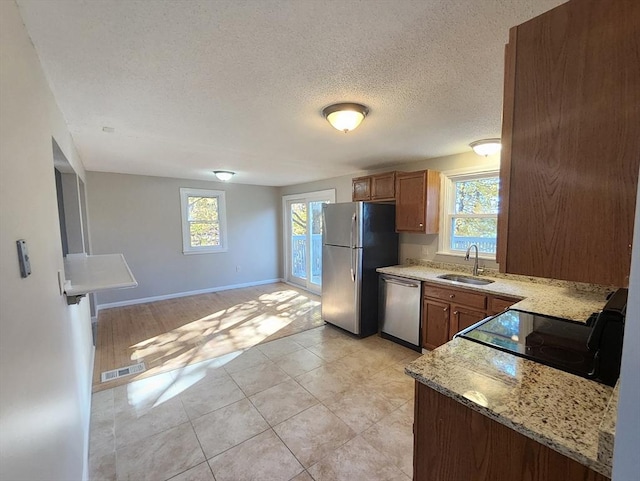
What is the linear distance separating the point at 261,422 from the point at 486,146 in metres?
3.21

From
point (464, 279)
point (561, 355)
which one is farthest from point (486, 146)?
point (561, 355)

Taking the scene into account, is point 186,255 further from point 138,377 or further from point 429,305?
point 429,305

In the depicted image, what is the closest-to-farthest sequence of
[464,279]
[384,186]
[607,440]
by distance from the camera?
[607,440]
[464,279]
[384,186]

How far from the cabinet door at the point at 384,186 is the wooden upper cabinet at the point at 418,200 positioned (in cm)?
7

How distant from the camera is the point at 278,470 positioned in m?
1.75

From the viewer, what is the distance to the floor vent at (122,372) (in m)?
2.74

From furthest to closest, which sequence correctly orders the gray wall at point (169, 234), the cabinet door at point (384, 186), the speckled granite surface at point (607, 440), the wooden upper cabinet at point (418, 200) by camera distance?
the gray wall at point (169, 234) → the cabinet door at point (384, 186) → the wooden upper cabinet at point (418, 200) → the speckled granite surface at point (607, 440)

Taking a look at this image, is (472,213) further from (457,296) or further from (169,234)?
(169,234)

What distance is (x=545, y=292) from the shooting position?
8.00 ft

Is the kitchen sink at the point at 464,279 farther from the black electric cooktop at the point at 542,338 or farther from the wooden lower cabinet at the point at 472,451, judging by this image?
the wooden lower cabinet at the point at 472,451

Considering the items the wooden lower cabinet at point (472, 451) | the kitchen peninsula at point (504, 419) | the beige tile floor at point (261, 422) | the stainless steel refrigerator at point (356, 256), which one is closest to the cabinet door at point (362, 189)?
the stainless steel refrigerator at point (356, 256)

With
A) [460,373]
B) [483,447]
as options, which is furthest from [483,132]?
[483,447]

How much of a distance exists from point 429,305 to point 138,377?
3.02 m

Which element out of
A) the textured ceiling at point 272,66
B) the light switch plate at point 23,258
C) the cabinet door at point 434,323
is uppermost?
the textured ceiling at point 272,66
